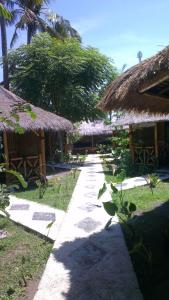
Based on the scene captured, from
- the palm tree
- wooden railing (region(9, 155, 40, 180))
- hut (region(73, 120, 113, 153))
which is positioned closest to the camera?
wooden railing (region(9, 155, 40, 180))

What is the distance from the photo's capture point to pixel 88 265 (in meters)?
4.82

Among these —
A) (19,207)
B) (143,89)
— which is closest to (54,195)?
(19,207)

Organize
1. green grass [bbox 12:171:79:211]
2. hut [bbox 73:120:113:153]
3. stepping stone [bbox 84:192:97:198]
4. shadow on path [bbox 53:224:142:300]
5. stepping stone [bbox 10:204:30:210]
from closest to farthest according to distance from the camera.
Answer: shadow on path [bbox 53:224:142:300] < stepping stone [bbox 10:204:30:210] < green grass [bbox 12:171:79:211] < stepping stone [bbox 84:192:97:198] < hut [bbox 73:120:113:153]

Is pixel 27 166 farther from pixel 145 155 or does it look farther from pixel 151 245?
pixel 151 245

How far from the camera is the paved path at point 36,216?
654 centimetres

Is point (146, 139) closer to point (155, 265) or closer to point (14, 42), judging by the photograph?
point (14, 42)

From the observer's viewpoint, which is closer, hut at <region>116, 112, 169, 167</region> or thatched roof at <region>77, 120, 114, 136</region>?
hut at <region>116, 112, 169, 167</region>


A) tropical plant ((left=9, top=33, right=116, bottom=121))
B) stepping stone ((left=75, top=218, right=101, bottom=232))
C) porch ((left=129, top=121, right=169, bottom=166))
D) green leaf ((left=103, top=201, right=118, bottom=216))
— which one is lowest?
stepping stone ((left=75, top=218, right=101, bottom=232))

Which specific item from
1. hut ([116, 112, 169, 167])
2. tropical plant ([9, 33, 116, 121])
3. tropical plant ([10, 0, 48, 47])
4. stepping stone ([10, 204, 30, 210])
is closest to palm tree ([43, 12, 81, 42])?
tropical plant ([10, 0, 48, 47])

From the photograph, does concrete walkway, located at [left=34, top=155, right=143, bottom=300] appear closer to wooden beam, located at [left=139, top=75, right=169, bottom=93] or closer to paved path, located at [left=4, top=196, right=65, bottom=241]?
paved path, located at [left=4, top=196, right=65, bottom=241]

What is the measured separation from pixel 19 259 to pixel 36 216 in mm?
2390

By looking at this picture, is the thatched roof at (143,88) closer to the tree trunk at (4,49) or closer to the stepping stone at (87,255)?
the stepping stone at (87,255)

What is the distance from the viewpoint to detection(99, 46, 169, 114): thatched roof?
471cm

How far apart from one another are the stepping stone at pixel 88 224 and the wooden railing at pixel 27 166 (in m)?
5.80
